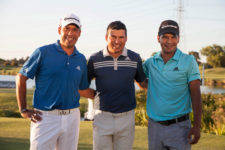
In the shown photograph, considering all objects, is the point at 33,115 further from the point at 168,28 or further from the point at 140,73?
the point at 168,28

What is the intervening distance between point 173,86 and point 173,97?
0.13m

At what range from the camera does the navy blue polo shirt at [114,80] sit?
11.1 feet

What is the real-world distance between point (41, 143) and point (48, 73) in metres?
0.83

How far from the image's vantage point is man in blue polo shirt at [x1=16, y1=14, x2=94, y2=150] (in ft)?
10.1

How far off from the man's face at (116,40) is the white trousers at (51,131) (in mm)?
978

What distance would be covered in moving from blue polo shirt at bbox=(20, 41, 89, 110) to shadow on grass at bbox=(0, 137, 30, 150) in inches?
98.1

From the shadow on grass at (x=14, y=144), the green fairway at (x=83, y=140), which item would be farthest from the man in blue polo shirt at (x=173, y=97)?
the shadow on grass at (x=14, y=144)

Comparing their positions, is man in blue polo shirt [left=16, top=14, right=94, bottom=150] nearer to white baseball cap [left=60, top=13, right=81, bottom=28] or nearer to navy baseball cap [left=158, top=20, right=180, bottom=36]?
white baseball cap [left=60, top=13, right=81, bottom=28]

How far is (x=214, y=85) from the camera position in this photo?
166 ft

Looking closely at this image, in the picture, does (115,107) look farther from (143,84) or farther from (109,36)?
(109,36)

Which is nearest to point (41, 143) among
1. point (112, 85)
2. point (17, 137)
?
point (112, 85)

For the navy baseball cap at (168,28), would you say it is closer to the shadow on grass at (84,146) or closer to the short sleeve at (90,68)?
the short sleeve at (90,68)

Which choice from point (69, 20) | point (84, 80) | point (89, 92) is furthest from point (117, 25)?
point (89, 92)

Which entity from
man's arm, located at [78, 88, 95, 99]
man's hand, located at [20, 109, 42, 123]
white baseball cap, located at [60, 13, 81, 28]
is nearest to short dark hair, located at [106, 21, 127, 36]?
white baseball cap, located at [60, 13, 81, 28]
